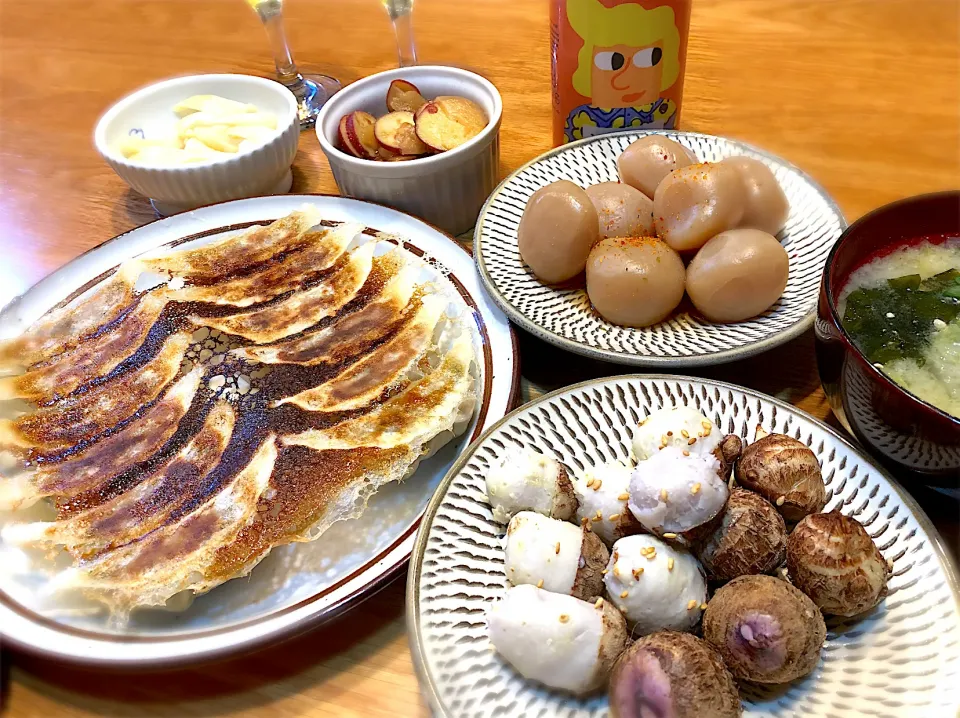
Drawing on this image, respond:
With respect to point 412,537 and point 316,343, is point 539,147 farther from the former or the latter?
point 412,537

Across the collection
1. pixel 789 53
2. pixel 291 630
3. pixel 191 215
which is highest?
pixel 789 53

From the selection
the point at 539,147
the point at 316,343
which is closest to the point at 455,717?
the point at 316,343

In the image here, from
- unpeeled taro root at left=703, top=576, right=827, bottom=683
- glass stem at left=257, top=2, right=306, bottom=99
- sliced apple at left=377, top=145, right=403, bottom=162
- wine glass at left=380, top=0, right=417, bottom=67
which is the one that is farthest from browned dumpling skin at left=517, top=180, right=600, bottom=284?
glass stem at left=257, top=2, right=306, bottom=99

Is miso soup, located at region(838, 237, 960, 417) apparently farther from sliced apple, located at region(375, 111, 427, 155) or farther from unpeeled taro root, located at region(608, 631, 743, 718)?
sliced apple, located at region(375, 111, 427, 155)

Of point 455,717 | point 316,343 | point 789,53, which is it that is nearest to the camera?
point 455,717

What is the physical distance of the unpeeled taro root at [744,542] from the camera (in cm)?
68

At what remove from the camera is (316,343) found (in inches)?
41.1

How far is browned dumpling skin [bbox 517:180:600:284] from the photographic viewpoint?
1055 millimetres

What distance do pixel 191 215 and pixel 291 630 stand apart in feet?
2.95

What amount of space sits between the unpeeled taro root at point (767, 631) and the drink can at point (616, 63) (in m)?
0.92

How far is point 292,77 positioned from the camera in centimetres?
179

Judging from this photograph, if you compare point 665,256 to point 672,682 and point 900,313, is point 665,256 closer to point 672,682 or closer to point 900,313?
point 900,313

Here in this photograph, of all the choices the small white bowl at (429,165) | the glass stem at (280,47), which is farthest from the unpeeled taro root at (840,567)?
the glass stem at (280,47)

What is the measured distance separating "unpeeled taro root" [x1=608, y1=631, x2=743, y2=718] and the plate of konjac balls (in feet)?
1.30
